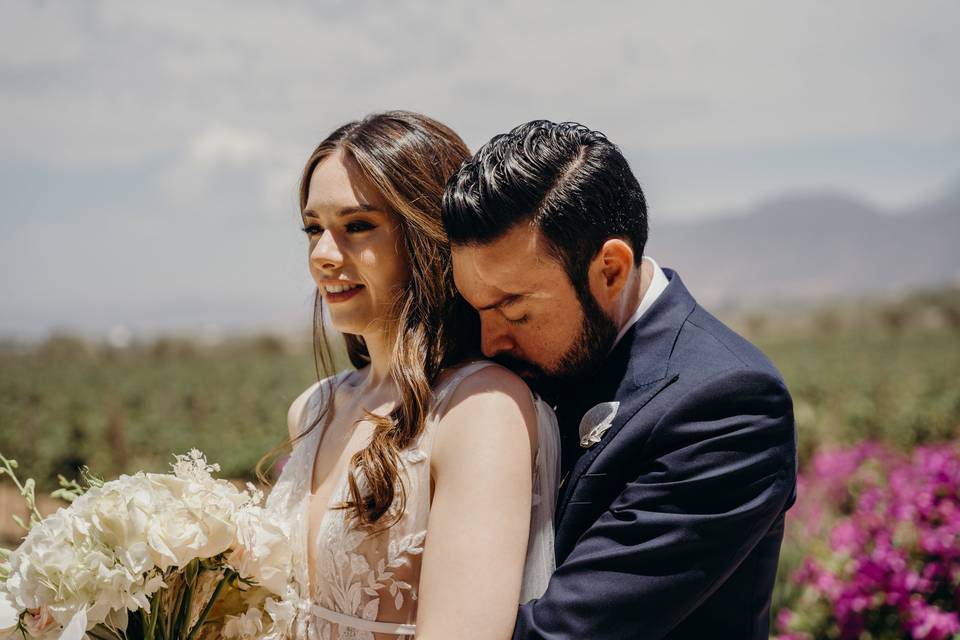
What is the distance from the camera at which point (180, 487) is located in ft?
6.84

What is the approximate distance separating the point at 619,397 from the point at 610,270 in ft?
1.16

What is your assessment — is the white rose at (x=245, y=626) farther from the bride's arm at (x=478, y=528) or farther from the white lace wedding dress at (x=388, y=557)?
the bride's arm at (x=478, y=528)

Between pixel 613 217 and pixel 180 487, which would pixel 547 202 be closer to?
pixel 613 217

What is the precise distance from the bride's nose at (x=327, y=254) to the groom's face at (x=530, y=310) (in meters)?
0.37

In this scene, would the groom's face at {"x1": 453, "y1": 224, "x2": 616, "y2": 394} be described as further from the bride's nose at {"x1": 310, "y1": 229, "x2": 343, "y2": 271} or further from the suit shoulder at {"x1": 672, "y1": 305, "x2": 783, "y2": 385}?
the bride's nose at {"x1": 310, "y1": 229, "x2": 343, "y2": 271}

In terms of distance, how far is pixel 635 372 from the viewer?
2342 mm


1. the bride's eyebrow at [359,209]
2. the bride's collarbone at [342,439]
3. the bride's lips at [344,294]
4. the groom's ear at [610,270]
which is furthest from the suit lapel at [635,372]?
the bride's eyebrow at [359,209]

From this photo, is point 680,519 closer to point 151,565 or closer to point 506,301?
point 506,301

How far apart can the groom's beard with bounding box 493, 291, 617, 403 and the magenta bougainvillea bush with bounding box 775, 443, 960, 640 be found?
2142mm

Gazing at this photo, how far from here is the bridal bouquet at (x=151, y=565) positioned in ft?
6.32

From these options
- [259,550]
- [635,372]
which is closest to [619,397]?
[635,372]

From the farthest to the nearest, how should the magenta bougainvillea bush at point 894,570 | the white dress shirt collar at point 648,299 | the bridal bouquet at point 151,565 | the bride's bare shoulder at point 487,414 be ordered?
the magenta bougainvillea bush at point 894,570, the white dress shirt collar at point 648,299, the bride's bare shoulder at point 487,414, the bridal bouquet at point 151,565

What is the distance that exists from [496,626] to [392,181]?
1.26 meters

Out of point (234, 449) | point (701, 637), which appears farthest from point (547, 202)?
point (234, 449)
